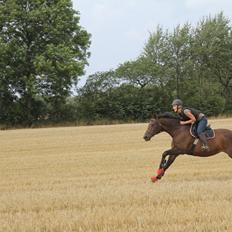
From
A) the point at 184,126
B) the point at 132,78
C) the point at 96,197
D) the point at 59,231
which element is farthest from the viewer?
the point at 132,78

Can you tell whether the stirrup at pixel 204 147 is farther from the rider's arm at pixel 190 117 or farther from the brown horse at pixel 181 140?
the rider's arm at pixel 190 117

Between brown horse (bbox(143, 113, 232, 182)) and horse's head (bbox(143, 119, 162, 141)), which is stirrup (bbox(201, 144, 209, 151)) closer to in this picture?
brown horse (bbox(143, 113, 232, 182))

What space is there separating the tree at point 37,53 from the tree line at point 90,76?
9cm

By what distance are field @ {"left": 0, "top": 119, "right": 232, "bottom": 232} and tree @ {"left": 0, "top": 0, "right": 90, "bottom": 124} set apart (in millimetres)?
29063

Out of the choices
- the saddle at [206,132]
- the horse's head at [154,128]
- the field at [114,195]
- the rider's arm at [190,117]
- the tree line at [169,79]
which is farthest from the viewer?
the tree line at [169,79]

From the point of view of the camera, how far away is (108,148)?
96.5 ft

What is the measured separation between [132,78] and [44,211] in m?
55.0

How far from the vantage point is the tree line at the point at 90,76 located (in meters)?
52.2

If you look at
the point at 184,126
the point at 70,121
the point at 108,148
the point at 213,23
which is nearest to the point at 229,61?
the point at 213,23

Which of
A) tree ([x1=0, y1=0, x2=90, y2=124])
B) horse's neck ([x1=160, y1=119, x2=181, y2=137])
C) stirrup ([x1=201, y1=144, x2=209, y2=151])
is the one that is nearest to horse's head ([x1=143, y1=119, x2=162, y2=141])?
horse's neck ([x1=160, y1=119, x2=181, y2=137])

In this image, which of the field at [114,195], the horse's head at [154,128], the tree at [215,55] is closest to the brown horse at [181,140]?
the horse's head at [154,128]

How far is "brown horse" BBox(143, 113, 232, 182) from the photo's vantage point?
15.3m

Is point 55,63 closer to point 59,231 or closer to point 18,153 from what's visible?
point 18,153

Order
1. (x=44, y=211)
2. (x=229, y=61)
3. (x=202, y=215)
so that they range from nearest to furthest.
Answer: (x=202, y=215) → (x=44, y=211) → (x=229, y=61)
